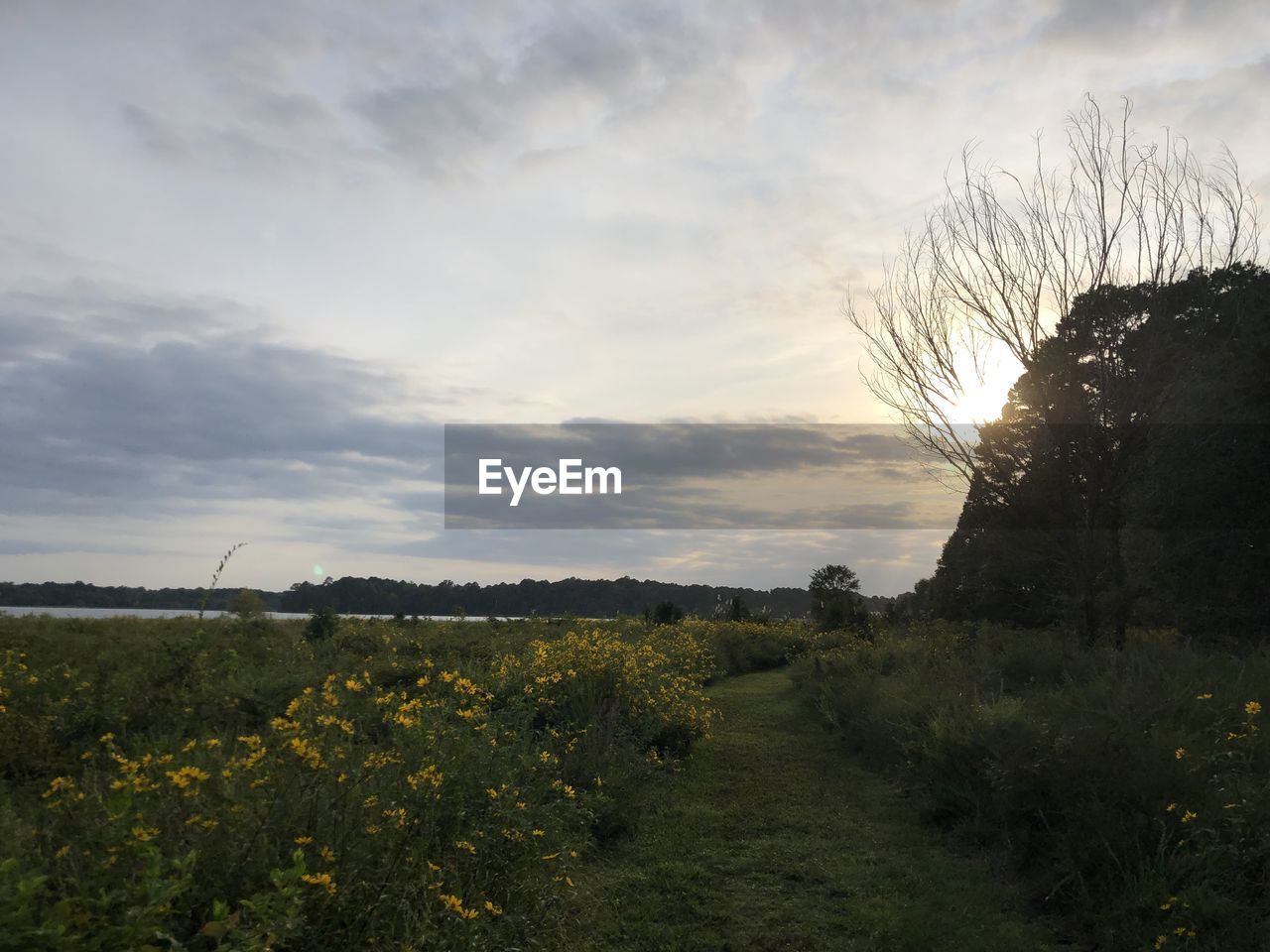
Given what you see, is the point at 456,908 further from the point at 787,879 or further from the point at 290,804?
the point at 787,879

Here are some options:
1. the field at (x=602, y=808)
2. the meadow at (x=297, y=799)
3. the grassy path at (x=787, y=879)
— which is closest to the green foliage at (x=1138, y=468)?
the field at (x=602, y=808)

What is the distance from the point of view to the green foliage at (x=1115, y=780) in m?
4.96

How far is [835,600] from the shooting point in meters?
30.6

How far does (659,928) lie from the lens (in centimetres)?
546

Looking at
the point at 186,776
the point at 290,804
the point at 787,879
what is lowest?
the point at 787,879

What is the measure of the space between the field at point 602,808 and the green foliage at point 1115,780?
0.09 feet

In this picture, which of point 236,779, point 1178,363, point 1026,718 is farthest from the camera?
point 1178,363

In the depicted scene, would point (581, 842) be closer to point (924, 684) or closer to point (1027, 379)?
point (924, 684)

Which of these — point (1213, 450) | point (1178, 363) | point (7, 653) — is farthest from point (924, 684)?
point (1213, 450)

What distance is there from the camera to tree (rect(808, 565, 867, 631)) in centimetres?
2975

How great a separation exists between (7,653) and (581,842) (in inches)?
273

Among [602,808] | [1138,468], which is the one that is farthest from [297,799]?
[1138,468]

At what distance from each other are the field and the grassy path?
0.03 meters

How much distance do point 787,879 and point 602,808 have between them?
5.28ft
